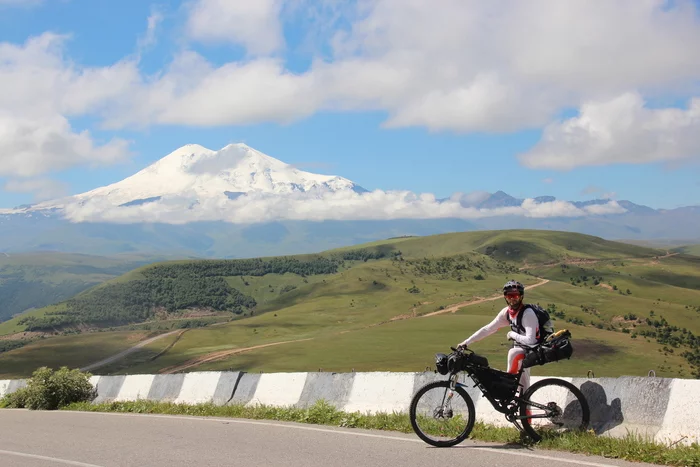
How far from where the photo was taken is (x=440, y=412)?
11188mm

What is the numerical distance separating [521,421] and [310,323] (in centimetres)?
13105

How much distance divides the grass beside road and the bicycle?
1.23ft

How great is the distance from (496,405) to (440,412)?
3.13 ft

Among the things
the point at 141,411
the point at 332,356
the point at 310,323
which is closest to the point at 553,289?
the point at 310,323

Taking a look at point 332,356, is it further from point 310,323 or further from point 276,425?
point 276,425

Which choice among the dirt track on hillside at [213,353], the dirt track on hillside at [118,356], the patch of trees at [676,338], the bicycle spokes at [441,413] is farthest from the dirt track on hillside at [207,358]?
the bicycle spokes at [441,413]

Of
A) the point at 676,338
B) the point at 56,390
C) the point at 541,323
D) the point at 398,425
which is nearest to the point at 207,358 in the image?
the point at 676,338

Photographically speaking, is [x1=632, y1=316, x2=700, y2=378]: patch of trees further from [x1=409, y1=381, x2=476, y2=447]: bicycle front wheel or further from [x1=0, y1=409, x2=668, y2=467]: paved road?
[x1=0, y1=409, x2=668, y2=467]: paved road

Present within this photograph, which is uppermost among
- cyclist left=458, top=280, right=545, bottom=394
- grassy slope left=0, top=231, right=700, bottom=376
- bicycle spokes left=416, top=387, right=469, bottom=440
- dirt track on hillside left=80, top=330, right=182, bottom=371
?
cyclist left=458, top=280, right=545, bottom=394

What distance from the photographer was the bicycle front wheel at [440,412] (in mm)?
11016

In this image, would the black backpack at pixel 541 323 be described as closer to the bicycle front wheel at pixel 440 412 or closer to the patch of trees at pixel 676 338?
the bicycle front wheel at pixel 440 412

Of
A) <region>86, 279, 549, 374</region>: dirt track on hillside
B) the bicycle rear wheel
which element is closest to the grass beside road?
the bicycle rear wheel

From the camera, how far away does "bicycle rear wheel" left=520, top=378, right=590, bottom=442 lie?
10555 millimetres

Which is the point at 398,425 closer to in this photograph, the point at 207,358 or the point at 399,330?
the point at 207,358
